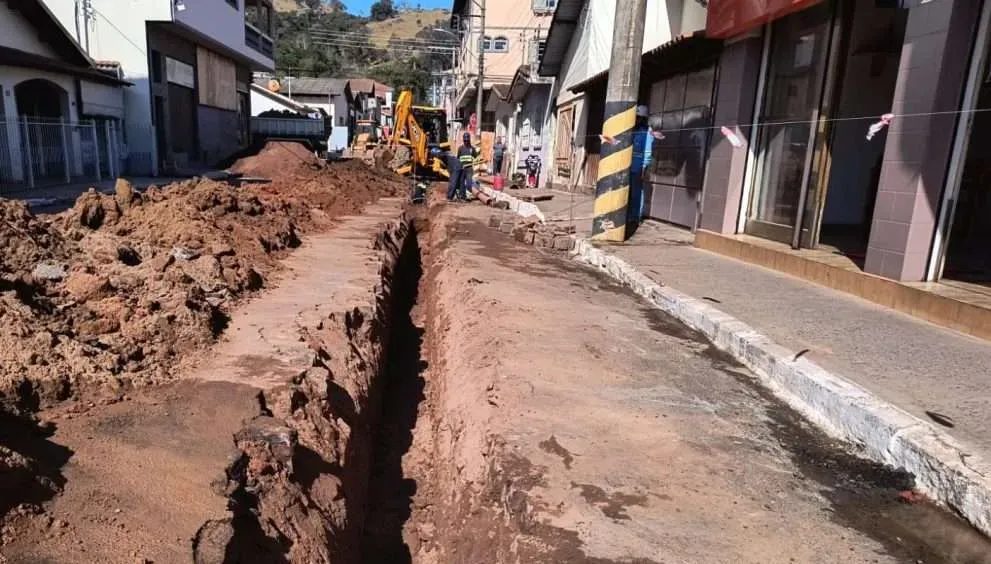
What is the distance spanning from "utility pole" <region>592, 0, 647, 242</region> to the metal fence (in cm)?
1172

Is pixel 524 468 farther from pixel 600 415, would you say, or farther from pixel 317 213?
pixel 317 213

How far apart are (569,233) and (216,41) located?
738 inches

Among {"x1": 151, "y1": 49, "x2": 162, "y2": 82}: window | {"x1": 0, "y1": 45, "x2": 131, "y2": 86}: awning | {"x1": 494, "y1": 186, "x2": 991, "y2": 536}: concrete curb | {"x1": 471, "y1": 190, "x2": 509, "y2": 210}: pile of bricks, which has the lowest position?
{"x1": 494, "y1": 186, "x2": 991, "y2": 536}: concrete curb

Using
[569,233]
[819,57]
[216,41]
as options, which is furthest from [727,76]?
[216,41]

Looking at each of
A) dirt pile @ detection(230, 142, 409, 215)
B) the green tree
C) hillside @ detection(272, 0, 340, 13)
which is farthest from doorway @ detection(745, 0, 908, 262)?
the green tree

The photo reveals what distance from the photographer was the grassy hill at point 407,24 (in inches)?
4392

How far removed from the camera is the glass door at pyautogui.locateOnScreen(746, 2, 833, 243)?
7301mm

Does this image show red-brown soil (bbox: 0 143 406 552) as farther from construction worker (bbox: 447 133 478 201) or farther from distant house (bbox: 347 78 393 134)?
distant house (bbox: 347 78 393 134)

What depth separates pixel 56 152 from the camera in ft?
48.6

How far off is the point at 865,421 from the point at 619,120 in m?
6.29

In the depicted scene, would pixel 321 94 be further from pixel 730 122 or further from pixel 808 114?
pixel 808 114

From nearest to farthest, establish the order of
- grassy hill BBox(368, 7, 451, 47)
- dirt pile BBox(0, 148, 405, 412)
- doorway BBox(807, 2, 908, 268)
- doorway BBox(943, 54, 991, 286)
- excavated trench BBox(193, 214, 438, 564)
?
excavated trench BBox(193, 214, 438, 564) < dirt pile BBox(0, 148, 405, 412) < doorway BBox(943, 54, 991, 286) < doorway BBox(807, 2, 908, 268) < grassy hill BBox(368, 7, 451, 47)

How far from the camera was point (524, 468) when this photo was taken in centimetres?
307

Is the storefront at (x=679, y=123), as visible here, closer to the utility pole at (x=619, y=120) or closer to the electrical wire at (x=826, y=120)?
the electrical wire at (x=826, y=120)
